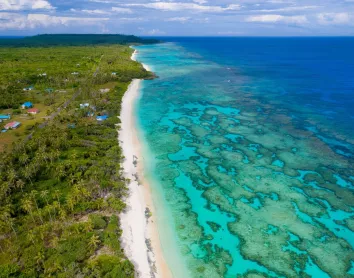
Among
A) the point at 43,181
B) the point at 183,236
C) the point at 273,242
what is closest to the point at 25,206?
the point at 43,181

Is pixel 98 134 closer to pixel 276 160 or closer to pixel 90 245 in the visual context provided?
pixel 90 245

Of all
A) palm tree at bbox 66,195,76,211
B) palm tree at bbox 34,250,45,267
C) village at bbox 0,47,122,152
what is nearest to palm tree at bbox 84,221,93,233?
palm tree at bbox 66,195,76,211

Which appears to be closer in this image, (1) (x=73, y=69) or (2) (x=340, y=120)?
(2) (x=340, y=120)

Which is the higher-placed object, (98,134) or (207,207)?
(98,134)

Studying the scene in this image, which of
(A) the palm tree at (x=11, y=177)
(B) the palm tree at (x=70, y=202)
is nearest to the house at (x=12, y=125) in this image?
(A) the palm tree at (x=11, y=177)

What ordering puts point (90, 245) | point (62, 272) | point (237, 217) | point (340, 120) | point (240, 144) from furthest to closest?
1. point (340, 120)
2. point (240, 144)
3. point (237, 217)
4. point (90, 245)
5. point (62, 272)

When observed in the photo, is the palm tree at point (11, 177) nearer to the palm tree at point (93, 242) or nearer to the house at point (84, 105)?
the palm tree at point (93, 242)

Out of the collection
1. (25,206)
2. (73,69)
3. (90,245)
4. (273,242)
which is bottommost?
(273,242)
